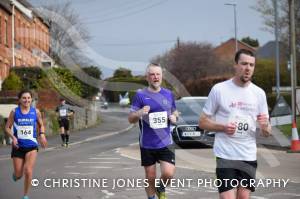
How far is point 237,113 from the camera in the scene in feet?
21.5

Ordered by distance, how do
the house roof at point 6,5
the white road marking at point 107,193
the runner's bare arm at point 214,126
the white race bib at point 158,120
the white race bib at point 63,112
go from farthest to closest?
1. the house roof at point 6,5
2. the white race bib at point 63,112
3. the white road marking at point 107,193
4. the white race bib at point 158,120
5. the runner's bare arm at point 214,126

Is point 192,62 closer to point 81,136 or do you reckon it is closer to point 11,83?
point 11,83

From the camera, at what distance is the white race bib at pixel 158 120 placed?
8.62 meters

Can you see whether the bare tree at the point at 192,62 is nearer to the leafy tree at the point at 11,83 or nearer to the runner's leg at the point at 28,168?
the leafy tree at the point at 11,83

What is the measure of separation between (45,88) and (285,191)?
28974 mm

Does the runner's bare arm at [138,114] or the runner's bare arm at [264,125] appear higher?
the runner's bare arm at [138,114]

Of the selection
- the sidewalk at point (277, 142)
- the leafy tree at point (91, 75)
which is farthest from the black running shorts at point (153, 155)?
the sidewalk at point (277, 142)

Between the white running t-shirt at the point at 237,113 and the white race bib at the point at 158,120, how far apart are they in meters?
2.02

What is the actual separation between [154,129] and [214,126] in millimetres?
2226

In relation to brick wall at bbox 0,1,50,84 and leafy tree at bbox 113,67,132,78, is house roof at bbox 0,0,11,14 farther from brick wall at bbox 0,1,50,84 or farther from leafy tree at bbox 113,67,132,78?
leafy tree at bbox 113,67,132,78

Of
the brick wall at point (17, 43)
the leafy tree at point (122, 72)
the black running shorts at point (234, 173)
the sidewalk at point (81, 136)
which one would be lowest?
the sidewalk at point (81, 136)

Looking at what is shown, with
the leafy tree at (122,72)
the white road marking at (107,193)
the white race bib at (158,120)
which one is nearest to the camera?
the white race bib at (158,120)

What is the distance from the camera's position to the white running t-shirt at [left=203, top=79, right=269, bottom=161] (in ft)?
21.4

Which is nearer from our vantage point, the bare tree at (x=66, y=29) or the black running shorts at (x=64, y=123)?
the bare tree at (x=66, y=29)
